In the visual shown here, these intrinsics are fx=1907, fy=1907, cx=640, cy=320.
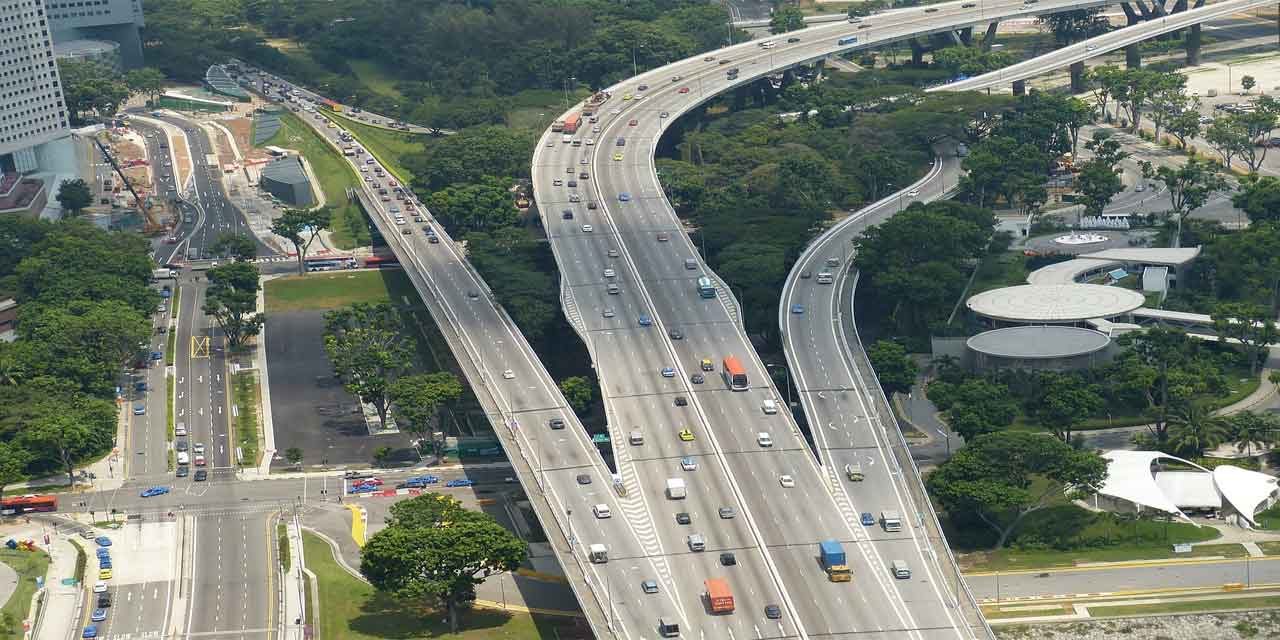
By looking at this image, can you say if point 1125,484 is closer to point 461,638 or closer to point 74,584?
point 461,638

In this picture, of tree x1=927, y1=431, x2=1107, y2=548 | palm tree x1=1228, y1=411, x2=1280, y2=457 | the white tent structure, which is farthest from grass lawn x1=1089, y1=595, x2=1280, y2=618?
palm tree x1=1228, y1=411, x2=1280, y2=457

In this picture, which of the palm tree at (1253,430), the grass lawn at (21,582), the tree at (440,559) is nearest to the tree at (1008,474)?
the palm tree at (1253,430)

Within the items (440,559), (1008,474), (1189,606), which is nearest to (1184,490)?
(1008,474)

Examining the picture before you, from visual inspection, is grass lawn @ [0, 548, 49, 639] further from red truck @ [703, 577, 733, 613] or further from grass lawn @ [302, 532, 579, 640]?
red truck @ [703, 577, 733, 613]

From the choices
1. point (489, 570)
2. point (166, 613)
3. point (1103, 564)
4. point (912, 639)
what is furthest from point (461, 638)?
point (1103, 564)

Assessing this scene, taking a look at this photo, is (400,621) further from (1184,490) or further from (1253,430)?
(1253,430)
